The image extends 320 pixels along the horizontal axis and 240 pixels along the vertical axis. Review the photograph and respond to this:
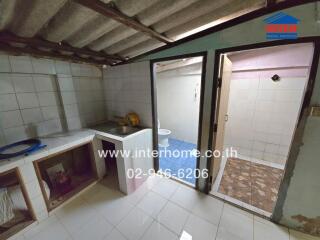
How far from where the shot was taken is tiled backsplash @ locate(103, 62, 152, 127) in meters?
1.99

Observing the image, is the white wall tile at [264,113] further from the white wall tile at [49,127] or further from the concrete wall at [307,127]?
the white wall tile at [49,127]

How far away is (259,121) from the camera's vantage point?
2461 millimetres

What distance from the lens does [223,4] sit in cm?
103

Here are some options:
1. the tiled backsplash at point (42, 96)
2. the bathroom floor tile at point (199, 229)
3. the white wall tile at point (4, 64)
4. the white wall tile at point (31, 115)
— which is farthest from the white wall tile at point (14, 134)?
the bathroom floor tile at point (199, 229)

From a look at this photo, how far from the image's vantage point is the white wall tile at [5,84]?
1.49m

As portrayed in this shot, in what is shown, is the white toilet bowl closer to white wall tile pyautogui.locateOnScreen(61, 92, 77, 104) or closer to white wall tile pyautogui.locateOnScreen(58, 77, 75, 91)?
white wall tile pyautogui.locateOnScreen(61, 92, 77, 104)

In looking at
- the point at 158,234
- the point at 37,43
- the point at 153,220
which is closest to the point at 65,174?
the point at 153,220

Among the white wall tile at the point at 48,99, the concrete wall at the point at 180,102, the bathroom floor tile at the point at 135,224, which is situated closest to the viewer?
the bathroom floor tile at the point at 135,224

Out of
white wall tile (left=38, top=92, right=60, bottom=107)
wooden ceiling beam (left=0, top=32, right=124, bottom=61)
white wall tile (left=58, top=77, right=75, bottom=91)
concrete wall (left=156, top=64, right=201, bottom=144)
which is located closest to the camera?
wooden ceiling beam (left=0, top=32, right=124, bottom=61)

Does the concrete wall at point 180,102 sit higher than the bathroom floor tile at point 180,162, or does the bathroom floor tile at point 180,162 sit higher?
the concrete wall at point 180,102

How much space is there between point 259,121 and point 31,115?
3.46m

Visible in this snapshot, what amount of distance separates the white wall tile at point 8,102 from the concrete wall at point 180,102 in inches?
104

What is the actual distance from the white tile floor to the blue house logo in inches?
69.6

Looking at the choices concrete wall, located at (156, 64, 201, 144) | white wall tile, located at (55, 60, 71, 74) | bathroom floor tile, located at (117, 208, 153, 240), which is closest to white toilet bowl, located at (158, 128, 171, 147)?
concrete wall, located at (156, 64, 201, 144)
